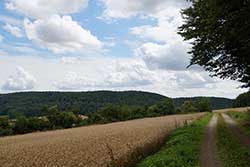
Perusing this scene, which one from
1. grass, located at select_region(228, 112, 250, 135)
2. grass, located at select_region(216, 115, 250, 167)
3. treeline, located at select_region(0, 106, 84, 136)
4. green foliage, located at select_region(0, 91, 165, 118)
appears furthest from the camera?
green foliage, located at select_region(0, 91, 165, 118)

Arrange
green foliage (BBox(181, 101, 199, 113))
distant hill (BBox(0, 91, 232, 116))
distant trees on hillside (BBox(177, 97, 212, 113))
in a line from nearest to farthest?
green foliage (BBox(181, 101, 199, 113)), distant trees on hillside (BBox(177, 97, 212, 113)), distant hill (BBox(0, 91, 232, 116))

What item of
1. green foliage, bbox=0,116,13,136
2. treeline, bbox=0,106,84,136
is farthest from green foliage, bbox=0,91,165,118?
green foliage, bbox=0,116,13,136

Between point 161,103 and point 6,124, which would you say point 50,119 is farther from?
point 161,103

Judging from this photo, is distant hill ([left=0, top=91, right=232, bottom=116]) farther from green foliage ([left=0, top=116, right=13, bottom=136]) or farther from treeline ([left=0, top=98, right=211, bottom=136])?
green foliage ([left=0, top=116, right=13, bottom=136])

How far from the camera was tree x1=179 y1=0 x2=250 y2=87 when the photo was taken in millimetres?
17266

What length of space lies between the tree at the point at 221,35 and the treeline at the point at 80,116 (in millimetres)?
68252

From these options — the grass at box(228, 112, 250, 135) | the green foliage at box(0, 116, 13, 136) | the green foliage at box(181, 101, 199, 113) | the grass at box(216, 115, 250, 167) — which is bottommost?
the green foliage at box(0, 116, 13, 136)

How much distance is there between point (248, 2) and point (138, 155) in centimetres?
886

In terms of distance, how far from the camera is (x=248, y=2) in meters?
16.3

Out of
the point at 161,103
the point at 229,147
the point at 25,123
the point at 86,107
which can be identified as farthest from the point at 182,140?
the point at 86,107

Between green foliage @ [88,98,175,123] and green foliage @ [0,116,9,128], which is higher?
green foliage @ [88,98,175,123]

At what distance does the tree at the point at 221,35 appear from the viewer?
56.6 feet

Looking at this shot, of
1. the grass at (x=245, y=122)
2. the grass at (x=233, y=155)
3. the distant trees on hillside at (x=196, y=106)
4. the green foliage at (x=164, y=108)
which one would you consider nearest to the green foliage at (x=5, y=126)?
the grass at (x=245, y=122)

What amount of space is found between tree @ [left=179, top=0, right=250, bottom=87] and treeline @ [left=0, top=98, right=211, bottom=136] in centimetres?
6825
